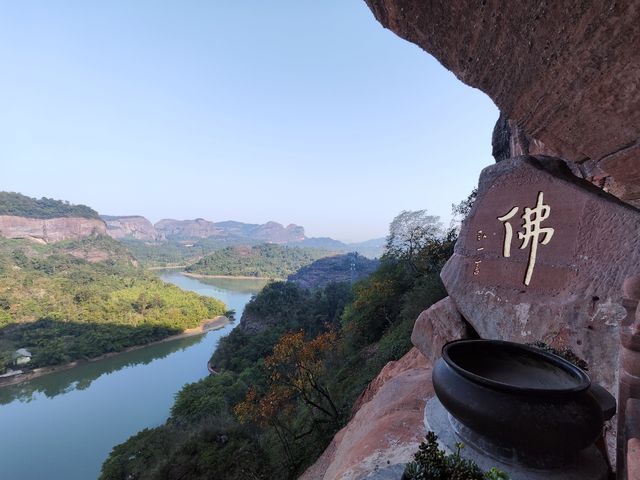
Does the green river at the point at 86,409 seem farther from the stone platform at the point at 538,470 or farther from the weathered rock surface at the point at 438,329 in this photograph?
the stone platform at the point at 538,470

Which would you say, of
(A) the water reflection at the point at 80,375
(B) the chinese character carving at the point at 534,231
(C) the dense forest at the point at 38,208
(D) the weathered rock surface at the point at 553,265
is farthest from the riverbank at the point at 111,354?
(C) the dense forest at the point at 38,208

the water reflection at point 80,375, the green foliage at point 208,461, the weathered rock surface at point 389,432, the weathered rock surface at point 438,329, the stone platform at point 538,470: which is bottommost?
the water reflection at point 80,375

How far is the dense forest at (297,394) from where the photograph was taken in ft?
25.9

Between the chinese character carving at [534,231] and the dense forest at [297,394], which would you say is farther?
the dense forest at [297,394]

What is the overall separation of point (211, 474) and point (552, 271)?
27.7 feet

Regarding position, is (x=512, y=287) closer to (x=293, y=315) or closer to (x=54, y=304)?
(x=293, y=315)

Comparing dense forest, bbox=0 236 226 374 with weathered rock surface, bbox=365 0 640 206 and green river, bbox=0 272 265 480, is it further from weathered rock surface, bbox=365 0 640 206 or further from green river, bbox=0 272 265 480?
weathered rock surface, bbox=365 0 640 206

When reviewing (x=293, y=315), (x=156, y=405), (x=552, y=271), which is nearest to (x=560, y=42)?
(x=552, y=271)

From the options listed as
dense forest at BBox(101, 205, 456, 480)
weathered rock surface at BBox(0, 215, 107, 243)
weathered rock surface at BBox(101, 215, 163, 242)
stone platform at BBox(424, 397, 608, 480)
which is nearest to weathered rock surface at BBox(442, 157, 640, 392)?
stone platform at BBox(424, 397, 608, 480)

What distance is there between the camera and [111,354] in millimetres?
29938

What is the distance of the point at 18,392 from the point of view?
2345 cm

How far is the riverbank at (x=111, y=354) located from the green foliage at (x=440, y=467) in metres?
34.4

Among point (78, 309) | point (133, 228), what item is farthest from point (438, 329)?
point (133, 228)

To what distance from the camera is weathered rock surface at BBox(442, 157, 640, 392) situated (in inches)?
105
